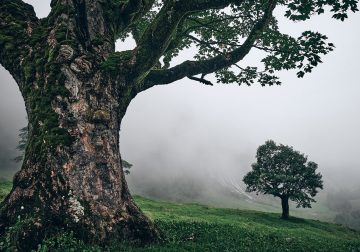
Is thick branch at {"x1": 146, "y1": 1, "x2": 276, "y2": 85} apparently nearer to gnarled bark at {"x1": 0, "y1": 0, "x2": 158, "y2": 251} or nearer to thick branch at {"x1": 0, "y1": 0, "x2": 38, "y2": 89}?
gnarled bark at {"x1": 0, "y1": 0, "x2": 158, "y2": 251}

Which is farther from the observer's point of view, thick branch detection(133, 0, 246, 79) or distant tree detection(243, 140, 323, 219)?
distant tree detection(243, 140, 323, 219)

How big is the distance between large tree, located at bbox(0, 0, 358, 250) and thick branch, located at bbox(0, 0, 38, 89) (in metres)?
0.04

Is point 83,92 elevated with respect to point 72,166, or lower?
elevated

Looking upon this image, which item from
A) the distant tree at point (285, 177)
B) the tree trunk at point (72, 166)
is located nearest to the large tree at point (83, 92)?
the tree trunk at point (72, 166)

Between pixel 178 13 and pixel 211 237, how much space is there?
875 centimetres

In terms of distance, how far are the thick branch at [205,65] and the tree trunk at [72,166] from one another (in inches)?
144

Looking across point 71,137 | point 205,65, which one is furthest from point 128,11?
point 71,137

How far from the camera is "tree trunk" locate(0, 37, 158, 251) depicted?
8.73m

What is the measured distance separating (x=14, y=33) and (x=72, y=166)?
21.0 feet

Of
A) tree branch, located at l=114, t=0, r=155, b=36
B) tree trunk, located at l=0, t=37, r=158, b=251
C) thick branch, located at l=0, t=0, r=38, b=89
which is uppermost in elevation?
tree branch, located at l=114, t=0, r=155, b=36

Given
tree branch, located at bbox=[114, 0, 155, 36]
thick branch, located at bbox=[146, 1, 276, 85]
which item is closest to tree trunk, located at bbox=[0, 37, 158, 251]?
tree branch, located at bbox=[114, 0, 155, 36]

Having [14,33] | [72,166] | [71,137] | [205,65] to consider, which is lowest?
[72,166]

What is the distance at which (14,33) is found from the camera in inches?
490

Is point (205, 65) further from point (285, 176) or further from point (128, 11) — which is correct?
point (285, 176)
